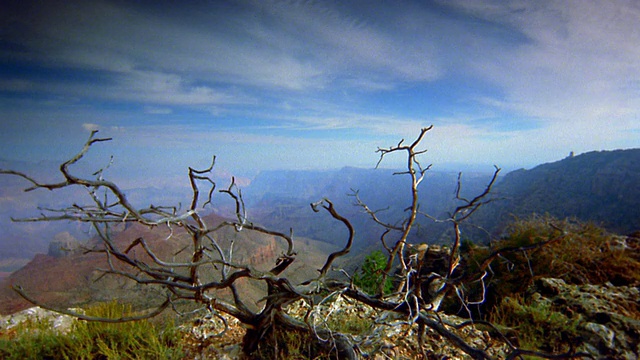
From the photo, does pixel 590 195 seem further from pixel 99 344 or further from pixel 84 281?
pixel 84 281

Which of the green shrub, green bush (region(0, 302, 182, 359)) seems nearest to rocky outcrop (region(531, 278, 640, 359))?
the green shrub

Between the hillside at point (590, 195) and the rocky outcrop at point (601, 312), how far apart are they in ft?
96.9

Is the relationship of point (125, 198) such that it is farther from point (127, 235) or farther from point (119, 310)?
point (127, 235)

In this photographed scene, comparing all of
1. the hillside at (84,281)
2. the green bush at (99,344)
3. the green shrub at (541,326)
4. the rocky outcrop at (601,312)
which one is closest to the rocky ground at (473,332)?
the rocky outcrop at (601,312)

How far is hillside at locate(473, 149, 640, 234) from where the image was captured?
37156 millimetres

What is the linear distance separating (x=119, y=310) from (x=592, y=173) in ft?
250

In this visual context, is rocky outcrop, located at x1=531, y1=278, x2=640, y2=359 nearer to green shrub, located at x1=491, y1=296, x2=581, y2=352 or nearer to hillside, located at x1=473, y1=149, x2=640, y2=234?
green shrub, located at x1=491, y1=296, x2=581, y2=352

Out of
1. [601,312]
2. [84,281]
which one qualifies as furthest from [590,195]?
[84,281]

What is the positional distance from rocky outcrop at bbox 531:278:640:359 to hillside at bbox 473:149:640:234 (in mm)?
29543

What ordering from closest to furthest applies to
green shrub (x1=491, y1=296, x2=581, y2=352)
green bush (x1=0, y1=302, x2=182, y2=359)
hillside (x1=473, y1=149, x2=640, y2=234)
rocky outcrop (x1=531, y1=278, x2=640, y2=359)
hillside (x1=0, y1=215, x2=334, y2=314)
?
green bush (x1=0, y1=302, x2=182, y2=359) < rocky outcrop (x1=531, y1=278, x2=640, y2=359) < green shrub (x1=491, y1=296, x2=581, y2=352) < hillside (x1=473, y1=149, x2=640, y2=234) < hillside (x1=0, y1=215, x2=334, y2=314)

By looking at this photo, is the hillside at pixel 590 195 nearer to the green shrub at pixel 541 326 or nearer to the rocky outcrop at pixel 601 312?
the rocky outcrop at pixel 601 312

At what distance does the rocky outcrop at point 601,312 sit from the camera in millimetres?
3809

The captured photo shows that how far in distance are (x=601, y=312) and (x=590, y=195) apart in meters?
58.0

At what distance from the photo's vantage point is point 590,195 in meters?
44.8
